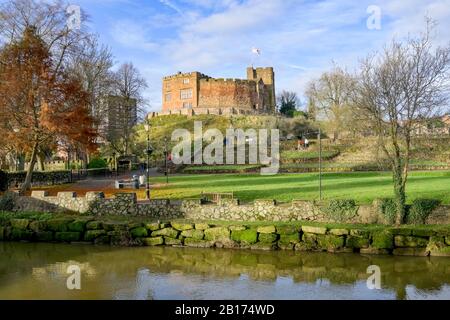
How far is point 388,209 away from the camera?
1677 centimetres

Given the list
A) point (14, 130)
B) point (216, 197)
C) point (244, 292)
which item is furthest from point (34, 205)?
point (244, 292)

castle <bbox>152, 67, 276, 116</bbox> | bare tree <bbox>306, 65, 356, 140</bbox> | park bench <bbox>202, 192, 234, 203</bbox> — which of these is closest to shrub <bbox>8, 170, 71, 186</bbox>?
park bench <bbox>202, 192, 234, 203</bbox>

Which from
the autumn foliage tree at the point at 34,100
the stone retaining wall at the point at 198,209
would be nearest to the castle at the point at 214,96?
the autumn foliage tree at the point at 34,100

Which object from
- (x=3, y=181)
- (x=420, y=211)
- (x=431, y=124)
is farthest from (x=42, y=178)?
(x=431, y=124)

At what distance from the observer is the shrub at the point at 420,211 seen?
16.5 metres

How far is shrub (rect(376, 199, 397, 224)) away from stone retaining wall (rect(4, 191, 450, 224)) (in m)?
0.16

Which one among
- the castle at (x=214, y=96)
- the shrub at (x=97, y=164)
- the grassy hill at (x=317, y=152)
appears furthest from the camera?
the castle at (x=214, y=96)

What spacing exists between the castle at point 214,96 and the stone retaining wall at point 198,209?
62.2 metres

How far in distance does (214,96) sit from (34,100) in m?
61.6

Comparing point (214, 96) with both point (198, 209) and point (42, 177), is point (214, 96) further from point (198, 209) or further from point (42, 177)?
point (198, 209)

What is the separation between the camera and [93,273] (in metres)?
13.8

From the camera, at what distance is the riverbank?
15.5 metres

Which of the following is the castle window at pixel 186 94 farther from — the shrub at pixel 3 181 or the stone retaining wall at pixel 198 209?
the stone retaining wall at pixel 198 209

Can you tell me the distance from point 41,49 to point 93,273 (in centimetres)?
1562
